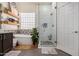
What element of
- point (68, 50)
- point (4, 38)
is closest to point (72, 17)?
point (68, 50)

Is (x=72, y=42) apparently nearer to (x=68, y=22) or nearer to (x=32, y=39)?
(x=68, y=22)

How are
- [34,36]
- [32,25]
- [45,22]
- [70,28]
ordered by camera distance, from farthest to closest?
1. [45,22]
2. [32,25]
3. [34,36]
4. [70,28]

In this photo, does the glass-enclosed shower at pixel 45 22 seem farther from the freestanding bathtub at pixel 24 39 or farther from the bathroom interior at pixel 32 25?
the freestanding bathtub at pixel 24 39

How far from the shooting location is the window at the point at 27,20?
5094 mm

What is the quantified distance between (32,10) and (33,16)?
0.26 meters

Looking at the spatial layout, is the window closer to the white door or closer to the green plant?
the green plant

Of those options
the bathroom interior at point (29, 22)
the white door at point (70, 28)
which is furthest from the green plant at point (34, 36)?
the white door at point (70, 28)

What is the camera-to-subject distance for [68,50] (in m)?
3.07

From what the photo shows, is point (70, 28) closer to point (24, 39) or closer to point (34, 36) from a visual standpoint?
point (34, 36)

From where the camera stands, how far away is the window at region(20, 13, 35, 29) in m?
5.09

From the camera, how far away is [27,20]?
5.21 meters

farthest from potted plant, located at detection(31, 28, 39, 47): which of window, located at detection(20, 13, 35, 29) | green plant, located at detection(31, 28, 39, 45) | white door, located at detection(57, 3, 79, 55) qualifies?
white door, located at detection(57, 3, 79, 55)

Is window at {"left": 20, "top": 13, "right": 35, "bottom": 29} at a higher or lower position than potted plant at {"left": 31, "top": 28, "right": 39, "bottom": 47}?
higher

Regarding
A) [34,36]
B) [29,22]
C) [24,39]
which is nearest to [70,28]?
[34,36]
